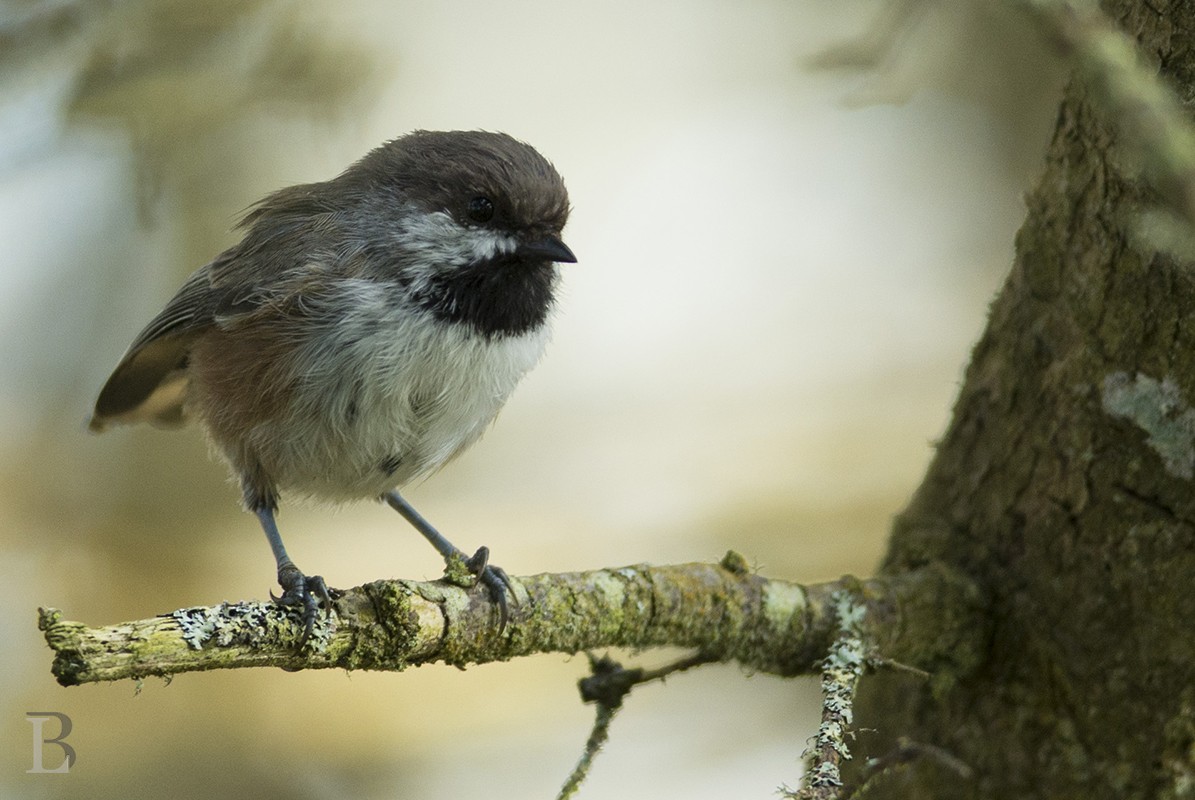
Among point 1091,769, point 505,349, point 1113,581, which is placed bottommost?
point 1091,769

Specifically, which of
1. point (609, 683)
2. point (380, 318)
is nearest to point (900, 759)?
point (609, 683)

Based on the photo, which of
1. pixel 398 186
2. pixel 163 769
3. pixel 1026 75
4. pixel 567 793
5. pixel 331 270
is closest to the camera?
pixel 567 793

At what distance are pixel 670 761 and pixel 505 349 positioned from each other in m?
2.70

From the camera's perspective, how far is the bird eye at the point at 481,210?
10.2 ft

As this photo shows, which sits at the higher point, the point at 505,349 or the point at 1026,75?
the point at 1026,75

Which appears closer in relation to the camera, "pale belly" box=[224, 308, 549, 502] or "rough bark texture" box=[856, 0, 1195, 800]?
"rough bark texture" box=[856, 0, 1195, 800]

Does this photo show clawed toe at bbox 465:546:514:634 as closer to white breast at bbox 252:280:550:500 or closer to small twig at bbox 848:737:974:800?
white breast at bbox 252:280:550:500

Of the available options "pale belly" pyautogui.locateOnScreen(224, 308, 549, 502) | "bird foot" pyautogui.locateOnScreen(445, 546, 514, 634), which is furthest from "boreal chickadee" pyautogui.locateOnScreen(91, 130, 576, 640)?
"bird foot" pyautogui.locateOnScreen(445, 546, 514, 634)

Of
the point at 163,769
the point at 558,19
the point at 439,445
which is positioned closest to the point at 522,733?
the point at 163,769

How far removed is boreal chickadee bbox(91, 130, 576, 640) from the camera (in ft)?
9.34

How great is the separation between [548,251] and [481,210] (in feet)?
0.77

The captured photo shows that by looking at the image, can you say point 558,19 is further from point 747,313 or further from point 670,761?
point 670,761

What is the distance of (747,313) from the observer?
582cm

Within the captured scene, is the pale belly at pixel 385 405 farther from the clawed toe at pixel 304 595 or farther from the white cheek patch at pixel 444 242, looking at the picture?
the clawed toe at pixel 304 595
